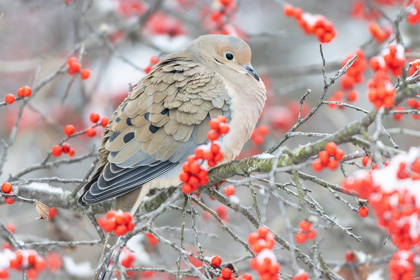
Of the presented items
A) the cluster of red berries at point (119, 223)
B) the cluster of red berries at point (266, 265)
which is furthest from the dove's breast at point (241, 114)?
the cluster of red berries at point (266, 265)

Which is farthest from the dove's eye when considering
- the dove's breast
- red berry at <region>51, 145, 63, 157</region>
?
red berry at <region>51, 145, 63, 157</region>

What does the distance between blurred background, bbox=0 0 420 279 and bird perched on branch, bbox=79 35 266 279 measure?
1.00 meters

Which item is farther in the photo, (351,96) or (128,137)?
(351,96)

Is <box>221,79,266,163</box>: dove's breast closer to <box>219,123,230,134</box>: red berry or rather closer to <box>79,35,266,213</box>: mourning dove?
<box>79,35,266,213</box>: mourning dove

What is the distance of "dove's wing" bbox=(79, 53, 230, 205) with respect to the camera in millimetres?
3484

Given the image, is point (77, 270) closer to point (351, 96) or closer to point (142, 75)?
point (351, 96)

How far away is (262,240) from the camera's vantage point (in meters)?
2.12

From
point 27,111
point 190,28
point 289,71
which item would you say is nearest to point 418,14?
point 289,71

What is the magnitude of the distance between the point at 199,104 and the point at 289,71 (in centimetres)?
203

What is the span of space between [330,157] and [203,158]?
55 cm

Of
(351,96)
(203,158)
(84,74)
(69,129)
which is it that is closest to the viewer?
(203,158)

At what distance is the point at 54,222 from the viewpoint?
399cm

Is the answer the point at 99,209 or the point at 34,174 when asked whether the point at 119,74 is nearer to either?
the point at 34,174

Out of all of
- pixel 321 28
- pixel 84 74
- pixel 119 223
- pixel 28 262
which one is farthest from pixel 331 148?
pixel 321 28
